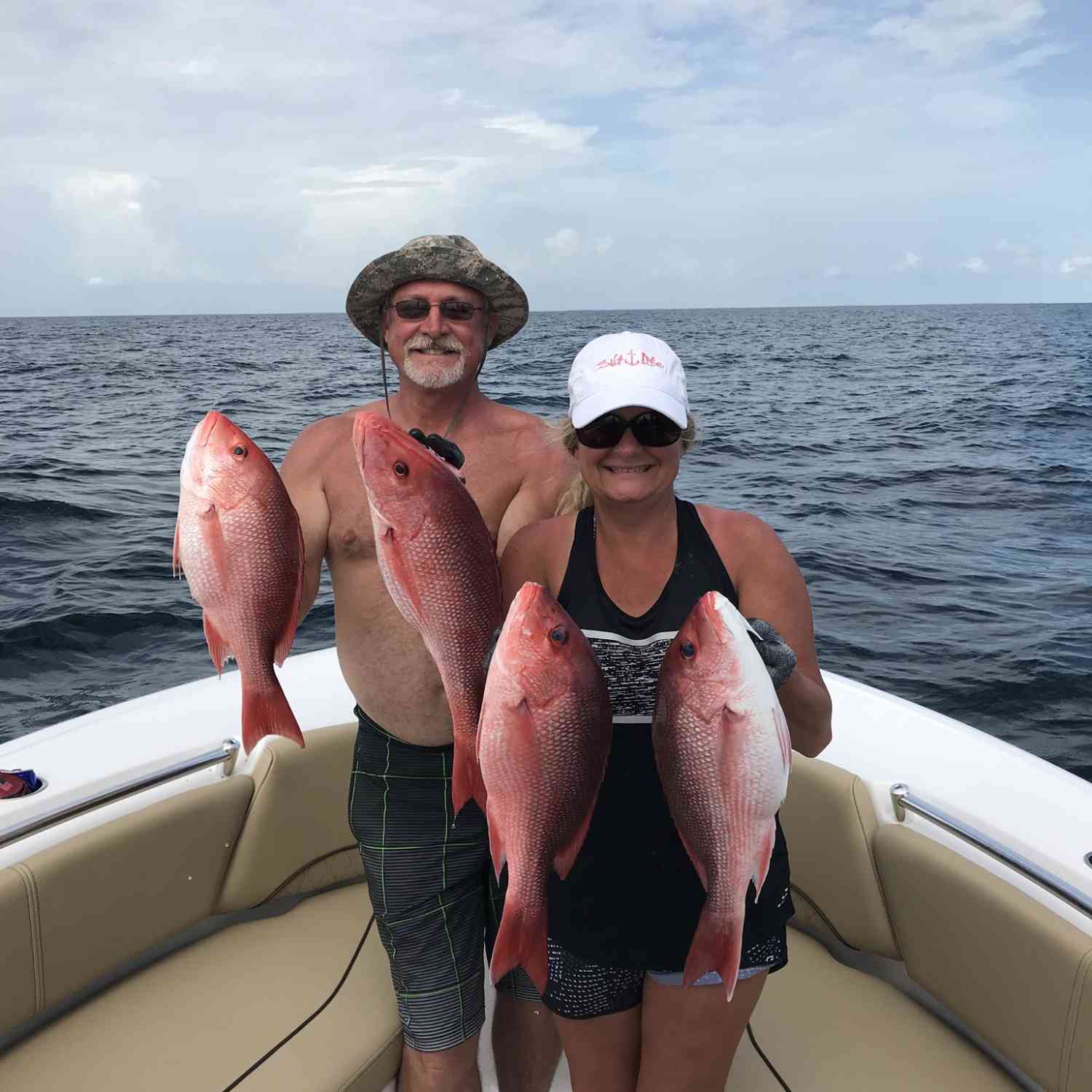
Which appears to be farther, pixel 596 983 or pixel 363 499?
pixel 363 499

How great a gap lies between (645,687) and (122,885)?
6.73ft

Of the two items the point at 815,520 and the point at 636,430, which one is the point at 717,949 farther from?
the point at 815,520

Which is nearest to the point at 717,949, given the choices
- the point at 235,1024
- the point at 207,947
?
the point at 235,1024

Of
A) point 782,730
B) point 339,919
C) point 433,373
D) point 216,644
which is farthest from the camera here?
point 339,919

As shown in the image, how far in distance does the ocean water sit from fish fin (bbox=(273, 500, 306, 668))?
6094 mm

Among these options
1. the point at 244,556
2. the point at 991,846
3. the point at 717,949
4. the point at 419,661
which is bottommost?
the point at 991,846

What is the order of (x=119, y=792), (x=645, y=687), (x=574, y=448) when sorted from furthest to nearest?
(x=119, y=792), (x=574, y=448), (x=645, y=687)

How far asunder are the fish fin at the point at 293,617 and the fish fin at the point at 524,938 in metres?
0.70

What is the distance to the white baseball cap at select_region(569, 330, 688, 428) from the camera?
2.01 metres

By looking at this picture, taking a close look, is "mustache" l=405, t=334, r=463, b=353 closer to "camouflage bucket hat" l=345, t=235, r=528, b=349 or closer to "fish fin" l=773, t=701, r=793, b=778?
"camouflage bucket hat" l=345, t=235, r=528, b=349

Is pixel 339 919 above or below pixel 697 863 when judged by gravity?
below

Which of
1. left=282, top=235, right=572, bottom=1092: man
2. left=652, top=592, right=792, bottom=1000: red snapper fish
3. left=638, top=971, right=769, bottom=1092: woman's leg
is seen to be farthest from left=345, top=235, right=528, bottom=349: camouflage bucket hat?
left=638, top=971, right=769, bottom=1092: woman's leg

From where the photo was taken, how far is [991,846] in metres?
2.81

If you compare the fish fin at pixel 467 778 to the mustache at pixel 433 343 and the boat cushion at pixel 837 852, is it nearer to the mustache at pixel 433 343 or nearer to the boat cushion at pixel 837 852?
the mustache at pixel 433 343
